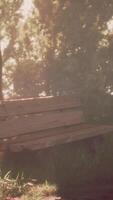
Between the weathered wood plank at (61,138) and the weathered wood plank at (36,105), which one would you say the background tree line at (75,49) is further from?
the weathered wood plank at (61,138)

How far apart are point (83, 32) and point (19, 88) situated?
4.36m

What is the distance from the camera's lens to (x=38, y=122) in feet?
31.7

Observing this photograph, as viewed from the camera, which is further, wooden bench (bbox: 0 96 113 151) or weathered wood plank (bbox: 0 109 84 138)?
weathered wood plank (bbox: 0 109 84 138)

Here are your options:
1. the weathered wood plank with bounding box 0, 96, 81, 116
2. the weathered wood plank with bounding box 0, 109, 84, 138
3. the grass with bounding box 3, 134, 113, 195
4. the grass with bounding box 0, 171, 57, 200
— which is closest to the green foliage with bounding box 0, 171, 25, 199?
the grass with bounding box 0, 171, 57, 200

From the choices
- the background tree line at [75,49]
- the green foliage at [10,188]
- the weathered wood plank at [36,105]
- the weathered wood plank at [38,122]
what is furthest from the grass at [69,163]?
the background tree line at [75,49]

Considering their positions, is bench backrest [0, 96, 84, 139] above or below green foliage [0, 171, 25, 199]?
above

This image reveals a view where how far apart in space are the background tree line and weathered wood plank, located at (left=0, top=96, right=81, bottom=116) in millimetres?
846

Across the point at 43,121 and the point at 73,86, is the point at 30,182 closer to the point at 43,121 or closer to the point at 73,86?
the point at 43,121

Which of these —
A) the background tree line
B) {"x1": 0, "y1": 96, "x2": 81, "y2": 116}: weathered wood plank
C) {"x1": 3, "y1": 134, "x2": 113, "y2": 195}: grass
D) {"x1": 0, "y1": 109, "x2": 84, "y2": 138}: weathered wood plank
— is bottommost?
{"x1": 3, "y1": 134, "x2": 113, "y2": 195}: grass

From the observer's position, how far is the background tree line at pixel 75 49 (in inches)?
483

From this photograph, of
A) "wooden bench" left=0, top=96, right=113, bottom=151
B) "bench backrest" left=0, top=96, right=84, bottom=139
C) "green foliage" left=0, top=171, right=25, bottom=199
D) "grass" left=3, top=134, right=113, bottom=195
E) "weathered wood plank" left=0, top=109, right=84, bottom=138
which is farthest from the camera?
"bench backrest" left=0, top=96, right=84, bottom=139

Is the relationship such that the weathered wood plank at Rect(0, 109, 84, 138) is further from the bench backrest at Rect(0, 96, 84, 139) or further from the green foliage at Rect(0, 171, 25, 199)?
the green foliage at Rect(0, 171, 25, 199)

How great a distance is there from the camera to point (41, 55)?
14.2 meters

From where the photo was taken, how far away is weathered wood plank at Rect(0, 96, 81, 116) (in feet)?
29.3
